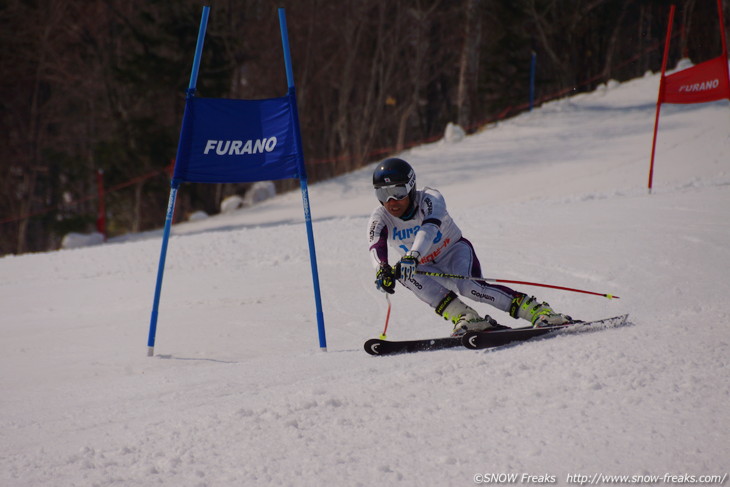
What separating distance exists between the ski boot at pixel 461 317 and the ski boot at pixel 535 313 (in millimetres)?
198

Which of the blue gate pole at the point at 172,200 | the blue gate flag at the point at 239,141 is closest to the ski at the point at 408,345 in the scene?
the blue gate flag at the point at 239,141

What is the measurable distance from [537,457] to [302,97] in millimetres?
24676

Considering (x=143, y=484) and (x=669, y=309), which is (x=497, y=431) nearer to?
(x=143, y=484)

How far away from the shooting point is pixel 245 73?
2898cm

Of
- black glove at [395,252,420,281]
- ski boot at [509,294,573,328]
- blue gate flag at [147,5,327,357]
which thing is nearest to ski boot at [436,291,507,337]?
ski boot at [509,294,573,328]

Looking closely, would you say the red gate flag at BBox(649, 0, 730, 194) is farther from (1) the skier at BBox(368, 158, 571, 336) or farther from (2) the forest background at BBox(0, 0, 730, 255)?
(2) the forest background at BBox(0, 0, 730, 255)

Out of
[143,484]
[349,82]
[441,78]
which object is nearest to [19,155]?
[349,82]

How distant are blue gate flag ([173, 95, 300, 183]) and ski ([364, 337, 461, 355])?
1716 millimetres

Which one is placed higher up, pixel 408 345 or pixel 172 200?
pixel 172 200

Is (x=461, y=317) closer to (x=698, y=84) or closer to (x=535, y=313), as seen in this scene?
(x=535, y=313)

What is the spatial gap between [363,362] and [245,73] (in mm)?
25747

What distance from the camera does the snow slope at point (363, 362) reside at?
10.4 feet

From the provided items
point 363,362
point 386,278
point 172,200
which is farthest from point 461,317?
point 172,200

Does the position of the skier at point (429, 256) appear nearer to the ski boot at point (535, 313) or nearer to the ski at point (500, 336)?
the ski boot at point (535, 313)
